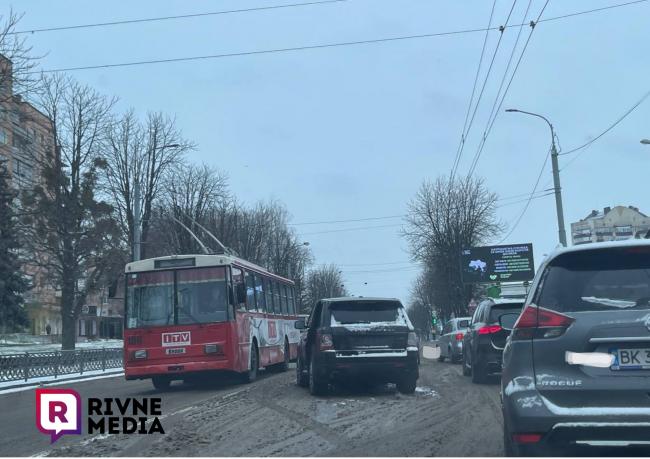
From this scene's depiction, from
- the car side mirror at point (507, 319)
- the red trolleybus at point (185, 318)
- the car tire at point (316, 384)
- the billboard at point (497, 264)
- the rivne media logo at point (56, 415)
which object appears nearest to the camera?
the car side mirror at point (507, 319)

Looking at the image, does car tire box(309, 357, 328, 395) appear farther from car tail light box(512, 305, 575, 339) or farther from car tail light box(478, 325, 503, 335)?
car tail light box(512, 305, 575, 339)

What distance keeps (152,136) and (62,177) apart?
7.48m

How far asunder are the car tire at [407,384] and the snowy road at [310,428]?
7.0 inches

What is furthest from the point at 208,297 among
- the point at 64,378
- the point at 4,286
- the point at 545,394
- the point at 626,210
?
the point at 626,210

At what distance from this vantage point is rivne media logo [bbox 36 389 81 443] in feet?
31.8

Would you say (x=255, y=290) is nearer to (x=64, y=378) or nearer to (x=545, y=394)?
(x=64, y=378)

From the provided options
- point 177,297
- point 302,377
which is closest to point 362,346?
point 302,377

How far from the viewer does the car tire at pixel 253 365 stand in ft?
63.5

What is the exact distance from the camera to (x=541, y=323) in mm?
5551

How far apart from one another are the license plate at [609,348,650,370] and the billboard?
42260 millimetres

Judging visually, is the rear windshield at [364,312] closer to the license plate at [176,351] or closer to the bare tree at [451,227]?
the license plate at [176,351]

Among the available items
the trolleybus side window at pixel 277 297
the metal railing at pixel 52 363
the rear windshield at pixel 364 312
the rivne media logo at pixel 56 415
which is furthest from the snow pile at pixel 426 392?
the metal railing at pixel 52 363

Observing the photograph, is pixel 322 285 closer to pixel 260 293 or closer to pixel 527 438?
pixel 260 293

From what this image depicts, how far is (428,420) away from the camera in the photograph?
33.6 feet
